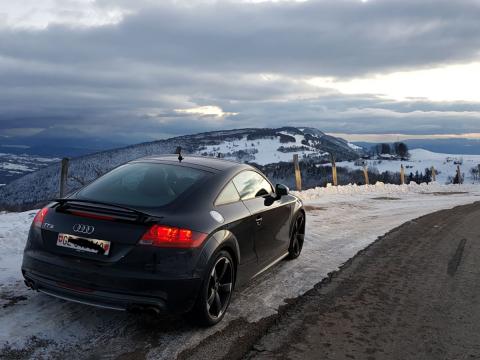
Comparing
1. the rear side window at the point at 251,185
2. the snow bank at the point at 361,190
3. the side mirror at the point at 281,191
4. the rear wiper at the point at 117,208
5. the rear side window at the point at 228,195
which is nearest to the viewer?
the rear wiper at the point at 117,208

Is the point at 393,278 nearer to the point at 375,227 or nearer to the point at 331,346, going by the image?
the point at 331,346

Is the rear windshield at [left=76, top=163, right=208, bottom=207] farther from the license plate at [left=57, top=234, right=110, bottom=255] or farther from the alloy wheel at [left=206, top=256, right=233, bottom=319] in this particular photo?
the alloy wheel at [left=206, top=256, right=233, bottom=319]

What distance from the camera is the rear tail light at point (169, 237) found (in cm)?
359

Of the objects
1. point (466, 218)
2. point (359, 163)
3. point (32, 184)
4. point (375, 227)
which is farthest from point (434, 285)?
point (32, 184)

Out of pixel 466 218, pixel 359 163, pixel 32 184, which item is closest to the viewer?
pixel 466 218

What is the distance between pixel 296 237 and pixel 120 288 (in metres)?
3.61

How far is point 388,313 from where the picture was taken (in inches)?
182

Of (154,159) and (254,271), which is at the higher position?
(154,159)

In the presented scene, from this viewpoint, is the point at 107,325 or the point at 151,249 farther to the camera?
the point at 107,325

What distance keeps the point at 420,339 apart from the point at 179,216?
7.80 ft

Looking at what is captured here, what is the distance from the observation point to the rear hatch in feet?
11.8

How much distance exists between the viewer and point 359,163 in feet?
536

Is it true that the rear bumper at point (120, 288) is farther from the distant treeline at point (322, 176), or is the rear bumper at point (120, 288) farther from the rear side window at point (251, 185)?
the distant treeline at point (322, 176)

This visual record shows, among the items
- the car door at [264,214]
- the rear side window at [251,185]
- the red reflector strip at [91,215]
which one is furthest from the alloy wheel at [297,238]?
the red reflector strip at [91,215]
